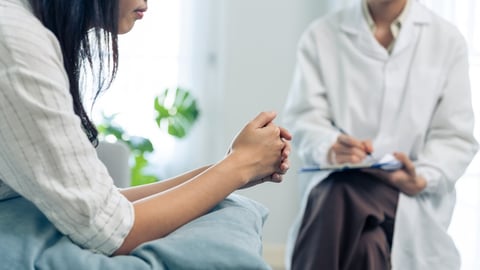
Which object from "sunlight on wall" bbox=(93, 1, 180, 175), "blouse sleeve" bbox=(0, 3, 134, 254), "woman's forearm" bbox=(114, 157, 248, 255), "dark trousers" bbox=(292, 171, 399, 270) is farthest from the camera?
"sunlight on wall" bbox=(93, 1, 180, 175)

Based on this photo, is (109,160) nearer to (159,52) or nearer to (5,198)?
(5,198)

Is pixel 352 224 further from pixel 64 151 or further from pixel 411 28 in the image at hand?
pixel 64 151

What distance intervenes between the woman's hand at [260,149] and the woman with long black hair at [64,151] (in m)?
0.03

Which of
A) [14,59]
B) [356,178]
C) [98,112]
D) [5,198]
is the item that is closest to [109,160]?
[356,178]

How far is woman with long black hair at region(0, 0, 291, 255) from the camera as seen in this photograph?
119 centimetres

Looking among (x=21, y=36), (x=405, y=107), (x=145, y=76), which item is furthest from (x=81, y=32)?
(x=145, y=76)

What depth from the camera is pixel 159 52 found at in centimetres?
421

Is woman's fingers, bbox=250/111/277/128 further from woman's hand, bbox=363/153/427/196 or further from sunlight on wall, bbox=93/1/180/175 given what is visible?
sunlight on wall, bbox=93/1/180/175

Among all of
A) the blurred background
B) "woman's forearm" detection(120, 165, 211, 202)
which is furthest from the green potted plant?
"woman's forearm" detection(120, 165, 211, 202)

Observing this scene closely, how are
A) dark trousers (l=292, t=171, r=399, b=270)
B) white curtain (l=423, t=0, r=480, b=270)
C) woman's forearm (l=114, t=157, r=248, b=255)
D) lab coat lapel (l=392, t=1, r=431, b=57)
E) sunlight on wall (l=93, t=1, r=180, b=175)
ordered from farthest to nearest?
1. sunlight on wall (l=93, t=1, r=180, b=175)
2. white curtain (l=423, t=0, r=480, b=270)
3. lab coat lapel (l=392, t=1, r=431, b=57)
4. dark trousers (l=292, t=171, r=399, b=270)
5. woman's forearm (l=114, t=157, r=248, b=255)

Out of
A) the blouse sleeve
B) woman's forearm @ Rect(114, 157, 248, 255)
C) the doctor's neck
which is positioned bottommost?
the doctor's neck

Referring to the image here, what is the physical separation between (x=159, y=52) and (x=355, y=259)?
192cm

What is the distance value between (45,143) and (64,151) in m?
0.03

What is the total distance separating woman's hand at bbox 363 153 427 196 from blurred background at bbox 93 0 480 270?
151 centimetres
